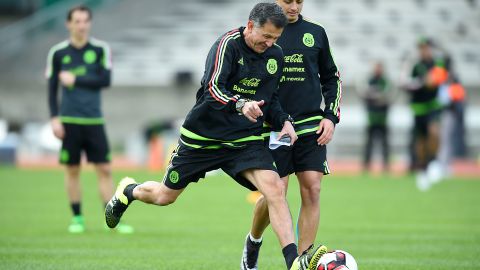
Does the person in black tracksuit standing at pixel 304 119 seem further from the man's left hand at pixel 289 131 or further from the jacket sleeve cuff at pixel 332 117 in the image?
the man's left hand at pixel 289 131

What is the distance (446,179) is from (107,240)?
40.1 feet

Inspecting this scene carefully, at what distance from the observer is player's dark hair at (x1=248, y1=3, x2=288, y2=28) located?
776 centimetres

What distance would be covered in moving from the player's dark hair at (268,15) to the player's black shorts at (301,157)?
1282 millimetres

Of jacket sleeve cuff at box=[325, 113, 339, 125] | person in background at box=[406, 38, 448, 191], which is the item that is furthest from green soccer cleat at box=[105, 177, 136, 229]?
person in background at box=[406, 38, 448, 191]

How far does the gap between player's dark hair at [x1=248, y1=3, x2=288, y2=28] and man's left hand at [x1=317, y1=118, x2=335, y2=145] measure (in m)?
1.19

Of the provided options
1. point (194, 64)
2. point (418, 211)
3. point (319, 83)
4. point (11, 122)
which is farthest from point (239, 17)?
point (319, 83)

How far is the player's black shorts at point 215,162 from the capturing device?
8062 millimetres

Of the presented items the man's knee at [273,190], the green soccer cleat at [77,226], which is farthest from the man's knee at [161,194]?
the green soccer cleat at [77,226]

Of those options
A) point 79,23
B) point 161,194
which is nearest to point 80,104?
point 79,23

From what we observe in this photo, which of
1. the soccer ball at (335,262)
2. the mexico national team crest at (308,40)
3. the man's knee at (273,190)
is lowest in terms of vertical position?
the soccer ball at (335,262)

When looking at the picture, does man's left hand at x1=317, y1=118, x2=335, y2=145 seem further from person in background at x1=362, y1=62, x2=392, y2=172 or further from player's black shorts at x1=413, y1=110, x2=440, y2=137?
person in background at x1=362, y1=62, x2=392, y2=172

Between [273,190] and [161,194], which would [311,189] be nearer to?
[273,190]

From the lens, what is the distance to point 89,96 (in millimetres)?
12484

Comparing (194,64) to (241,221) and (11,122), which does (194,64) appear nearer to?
(11,122)
